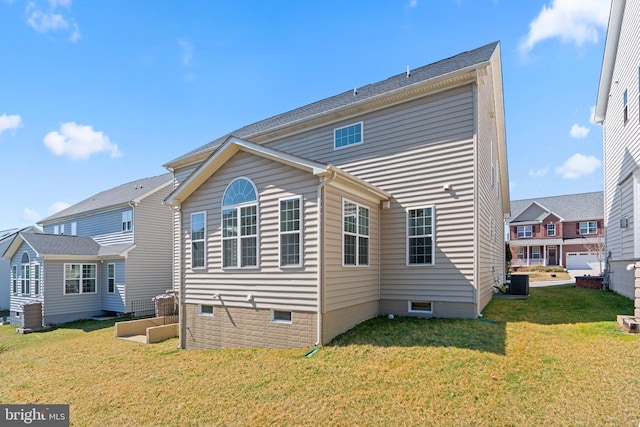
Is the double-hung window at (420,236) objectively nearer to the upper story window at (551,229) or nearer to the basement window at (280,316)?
the basement window at (280,316)

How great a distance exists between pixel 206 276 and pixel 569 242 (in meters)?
38.9

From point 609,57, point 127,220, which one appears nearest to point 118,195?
point 127,220

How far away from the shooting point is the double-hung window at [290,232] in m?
8.15

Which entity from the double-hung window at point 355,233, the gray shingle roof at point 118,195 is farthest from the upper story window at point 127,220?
the double-hung window at point 355,233

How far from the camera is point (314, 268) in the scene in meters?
7.73

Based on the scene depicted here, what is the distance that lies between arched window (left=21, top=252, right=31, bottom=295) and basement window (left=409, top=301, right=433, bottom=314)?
67.6ft

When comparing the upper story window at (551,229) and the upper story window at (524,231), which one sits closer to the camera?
the upper story window at (551,229)

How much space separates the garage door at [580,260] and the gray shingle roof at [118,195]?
3788 centimetres

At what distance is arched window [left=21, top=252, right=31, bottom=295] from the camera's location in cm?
1891

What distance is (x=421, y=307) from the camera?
9.66m

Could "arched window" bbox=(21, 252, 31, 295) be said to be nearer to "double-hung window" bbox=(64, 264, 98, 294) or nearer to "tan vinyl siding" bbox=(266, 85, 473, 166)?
"double-hung window" bbox=(64, 264, 98, 294)

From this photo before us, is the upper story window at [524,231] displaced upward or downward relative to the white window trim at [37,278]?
upward

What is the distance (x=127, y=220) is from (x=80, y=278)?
157 inches

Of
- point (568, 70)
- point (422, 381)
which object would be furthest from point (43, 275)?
point (568, 70)
